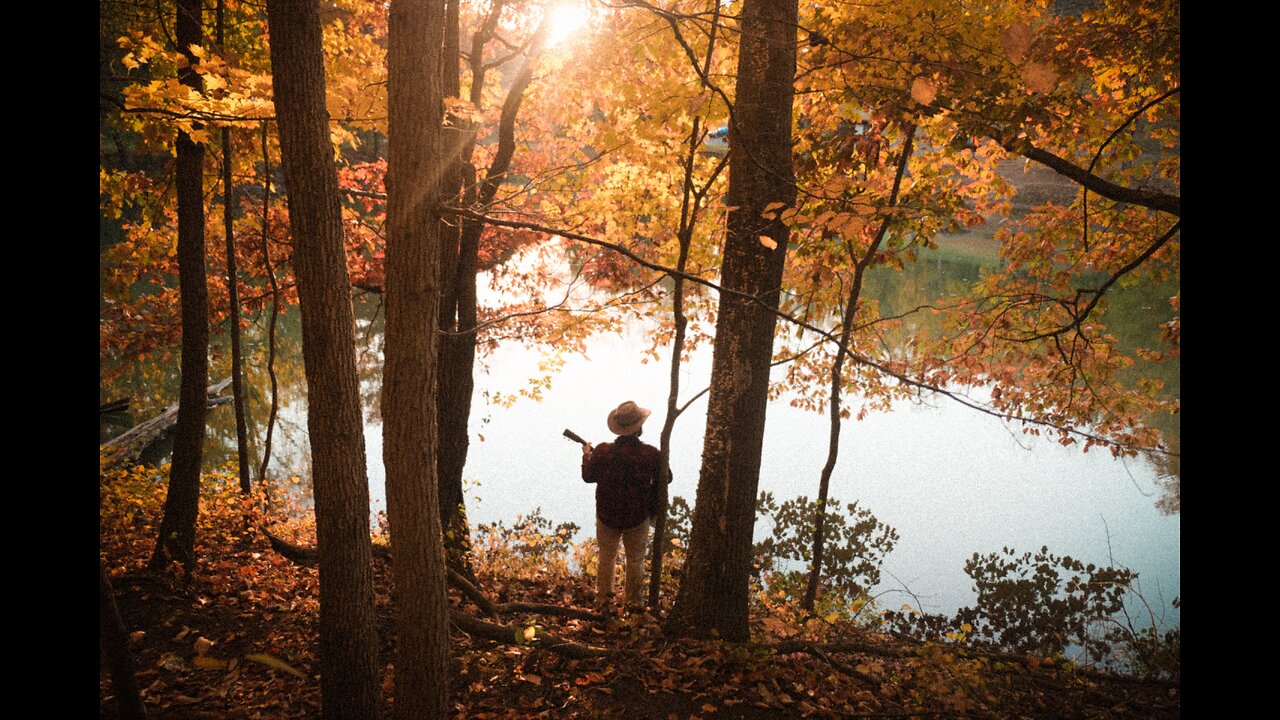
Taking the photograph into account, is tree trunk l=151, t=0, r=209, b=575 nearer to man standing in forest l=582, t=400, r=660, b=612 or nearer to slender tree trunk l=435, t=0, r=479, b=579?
slender tree trunk l=435, t=0, r=479, b=579

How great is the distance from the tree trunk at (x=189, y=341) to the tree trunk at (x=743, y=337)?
4.74 meters

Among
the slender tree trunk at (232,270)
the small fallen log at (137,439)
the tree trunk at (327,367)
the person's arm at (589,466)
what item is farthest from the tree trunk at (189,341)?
the small fallen log at (137,439)

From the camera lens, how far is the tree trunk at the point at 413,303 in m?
3.59

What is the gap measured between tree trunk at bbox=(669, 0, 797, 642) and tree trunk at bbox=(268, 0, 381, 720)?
2.48m

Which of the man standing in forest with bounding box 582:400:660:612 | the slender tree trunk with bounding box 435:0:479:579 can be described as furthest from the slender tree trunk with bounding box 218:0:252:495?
the man standing in forest with bounding box 582:400:660:612

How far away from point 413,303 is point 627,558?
4.01m

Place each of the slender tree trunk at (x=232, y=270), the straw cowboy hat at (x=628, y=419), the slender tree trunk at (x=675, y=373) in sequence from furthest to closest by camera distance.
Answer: the slender tree trunk at (x=232, y=270) → the straw cowboy hat at (x=628, y=419) → the slender tree trunk at (x=675, y=373)

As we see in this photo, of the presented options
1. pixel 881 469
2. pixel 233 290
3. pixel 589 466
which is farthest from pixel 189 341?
pixel 881 469

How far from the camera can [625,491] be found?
652 cm

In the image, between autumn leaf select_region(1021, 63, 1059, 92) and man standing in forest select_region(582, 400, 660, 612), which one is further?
man standing in forest select_region(582, 400, 660, 612)

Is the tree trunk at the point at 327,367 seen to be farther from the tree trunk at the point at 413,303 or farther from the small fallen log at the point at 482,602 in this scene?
the small fallen log at the point at 482,602

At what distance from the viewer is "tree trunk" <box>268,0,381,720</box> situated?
3578mm

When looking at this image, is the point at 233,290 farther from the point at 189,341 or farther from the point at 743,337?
the point at 743,337
